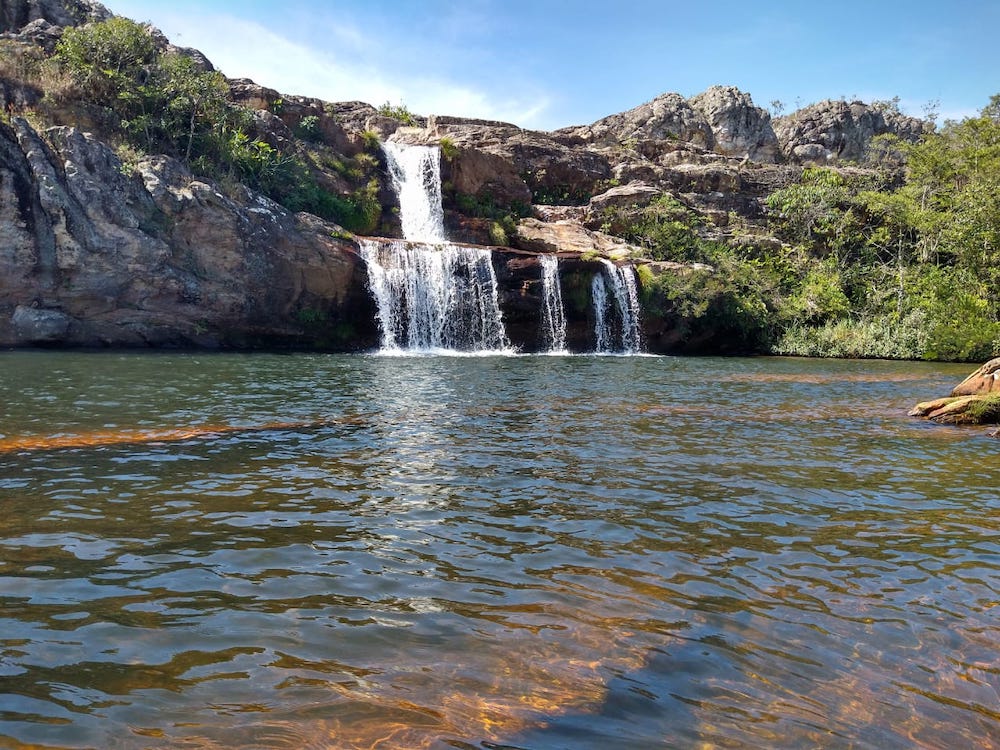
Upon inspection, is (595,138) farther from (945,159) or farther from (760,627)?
(760,627)

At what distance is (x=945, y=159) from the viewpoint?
3503 centimetres

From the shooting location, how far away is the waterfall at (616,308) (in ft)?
98.4

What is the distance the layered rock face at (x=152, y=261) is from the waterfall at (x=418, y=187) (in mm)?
7302

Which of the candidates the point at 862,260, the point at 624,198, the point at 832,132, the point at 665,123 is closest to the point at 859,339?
the point at 862,260

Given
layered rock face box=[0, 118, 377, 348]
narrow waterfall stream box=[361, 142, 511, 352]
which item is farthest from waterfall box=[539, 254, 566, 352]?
layered rock face box=[0, 118, 377, 348]

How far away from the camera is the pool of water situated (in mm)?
3053

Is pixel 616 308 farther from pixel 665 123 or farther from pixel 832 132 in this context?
pixel 832 132

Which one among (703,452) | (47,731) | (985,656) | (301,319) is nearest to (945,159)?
(301,319)

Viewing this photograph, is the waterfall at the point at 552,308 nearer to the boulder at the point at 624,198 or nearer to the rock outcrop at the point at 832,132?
the boulder at the point at 624,198

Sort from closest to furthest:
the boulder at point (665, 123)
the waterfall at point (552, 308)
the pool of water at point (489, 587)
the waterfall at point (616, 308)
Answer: the pool of water at point (489, 587)
the waterfall at point (552, 308)
the waterfall at point (616, 308)
the boulder at point (665, 123)

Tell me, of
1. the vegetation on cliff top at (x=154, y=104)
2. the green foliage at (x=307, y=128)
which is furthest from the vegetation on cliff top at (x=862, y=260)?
the vegetation on cliff top at (x=154, y=104)

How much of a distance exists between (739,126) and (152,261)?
45.6 m

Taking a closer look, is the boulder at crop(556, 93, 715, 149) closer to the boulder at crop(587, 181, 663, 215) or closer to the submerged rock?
the boulder at crop(587, 181, 663, 215)

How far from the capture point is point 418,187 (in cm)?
3450
